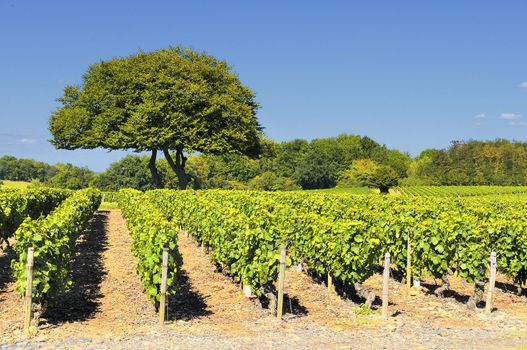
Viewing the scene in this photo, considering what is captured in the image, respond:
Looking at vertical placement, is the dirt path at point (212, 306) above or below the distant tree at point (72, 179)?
below

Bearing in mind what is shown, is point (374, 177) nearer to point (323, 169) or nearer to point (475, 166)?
point (323, 169)

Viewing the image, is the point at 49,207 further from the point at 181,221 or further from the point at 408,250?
the point at 408,250

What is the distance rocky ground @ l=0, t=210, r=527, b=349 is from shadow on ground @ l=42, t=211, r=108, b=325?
26 millimetres

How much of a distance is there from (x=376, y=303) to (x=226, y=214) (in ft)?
15.6

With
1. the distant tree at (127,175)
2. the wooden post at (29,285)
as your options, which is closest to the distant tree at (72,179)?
the distant tree at (127,175)

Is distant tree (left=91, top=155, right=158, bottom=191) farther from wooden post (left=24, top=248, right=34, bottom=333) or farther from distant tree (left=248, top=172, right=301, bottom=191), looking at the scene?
wooden post (left=24, top=248, right=34, bottom=333)

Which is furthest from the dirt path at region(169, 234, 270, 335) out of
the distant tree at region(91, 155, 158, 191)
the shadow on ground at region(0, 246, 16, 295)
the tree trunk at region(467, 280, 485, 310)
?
the distant tree at region(91, 155, 158, 191)

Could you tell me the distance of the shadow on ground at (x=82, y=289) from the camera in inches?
396

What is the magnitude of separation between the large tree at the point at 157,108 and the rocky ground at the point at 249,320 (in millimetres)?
31746

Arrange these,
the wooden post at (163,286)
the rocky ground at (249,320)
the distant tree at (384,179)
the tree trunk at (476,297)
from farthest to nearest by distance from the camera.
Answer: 1. the distant tree at (384,179)
2. the tree trunk at (476,297)
3. the wooden post at (163,286)
4. the rocky ground at (249,320)

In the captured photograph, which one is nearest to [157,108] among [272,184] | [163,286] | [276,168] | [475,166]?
[163,286]

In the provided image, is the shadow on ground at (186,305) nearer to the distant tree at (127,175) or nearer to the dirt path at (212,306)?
the dirt path at (212,306)

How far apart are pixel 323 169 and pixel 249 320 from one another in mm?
93257

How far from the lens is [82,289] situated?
12227 mm
